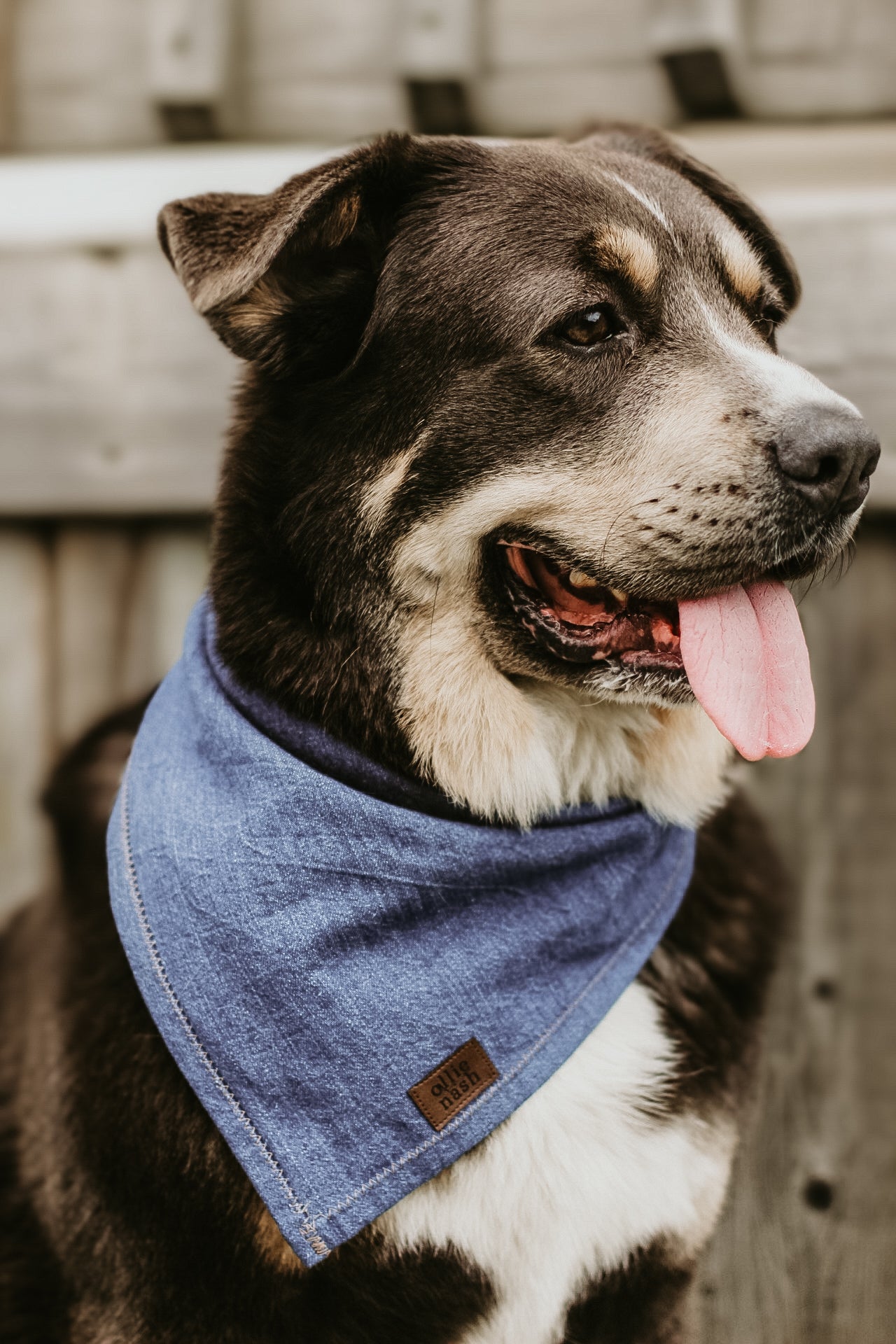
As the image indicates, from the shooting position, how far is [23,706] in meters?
3.36

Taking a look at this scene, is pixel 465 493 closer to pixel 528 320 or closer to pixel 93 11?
pixel 528 320

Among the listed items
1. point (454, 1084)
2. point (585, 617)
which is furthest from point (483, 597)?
point (454, 1084)

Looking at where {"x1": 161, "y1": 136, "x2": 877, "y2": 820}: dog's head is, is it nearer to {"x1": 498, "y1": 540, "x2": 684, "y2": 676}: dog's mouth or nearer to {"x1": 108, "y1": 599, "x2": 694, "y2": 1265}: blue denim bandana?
{"x1": 498, "y1": 540, "x2": 684, "y2": 676}: dog's mouth

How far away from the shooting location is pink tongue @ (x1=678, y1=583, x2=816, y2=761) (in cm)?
183

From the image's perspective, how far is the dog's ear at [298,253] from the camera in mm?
1800

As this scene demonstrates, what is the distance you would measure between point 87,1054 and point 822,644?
187cm

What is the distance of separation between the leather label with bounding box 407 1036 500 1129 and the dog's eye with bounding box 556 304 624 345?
3.79ft

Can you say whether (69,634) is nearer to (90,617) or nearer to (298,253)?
(90,617)

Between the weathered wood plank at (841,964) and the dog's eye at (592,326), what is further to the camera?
the weathered wood plank at (841,964)

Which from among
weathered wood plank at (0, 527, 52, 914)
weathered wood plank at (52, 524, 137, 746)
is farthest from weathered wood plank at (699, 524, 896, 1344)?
weathered wood plank at (0, 527, 52, 914)

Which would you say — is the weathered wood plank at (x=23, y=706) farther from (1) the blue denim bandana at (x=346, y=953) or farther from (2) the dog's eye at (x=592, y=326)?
(2) the dog's eye at (x=592, y=326)

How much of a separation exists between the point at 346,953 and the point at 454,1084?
10.5 inches

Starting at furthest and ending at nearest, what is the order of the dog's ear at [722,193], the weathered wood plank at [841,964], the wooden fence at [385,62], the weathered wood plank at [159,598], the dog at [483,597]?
the weathered wood plank at [159,598]
the wooden fence at [385,62]
the weathered wood plank at [841,964]
the dog's ear at [722,193]
the dog at [483,597]

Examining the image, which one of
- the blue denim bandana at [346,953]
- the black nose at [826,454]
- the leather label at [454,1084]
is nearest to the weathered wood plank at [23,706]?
the blue denim bandana at [346,953]
